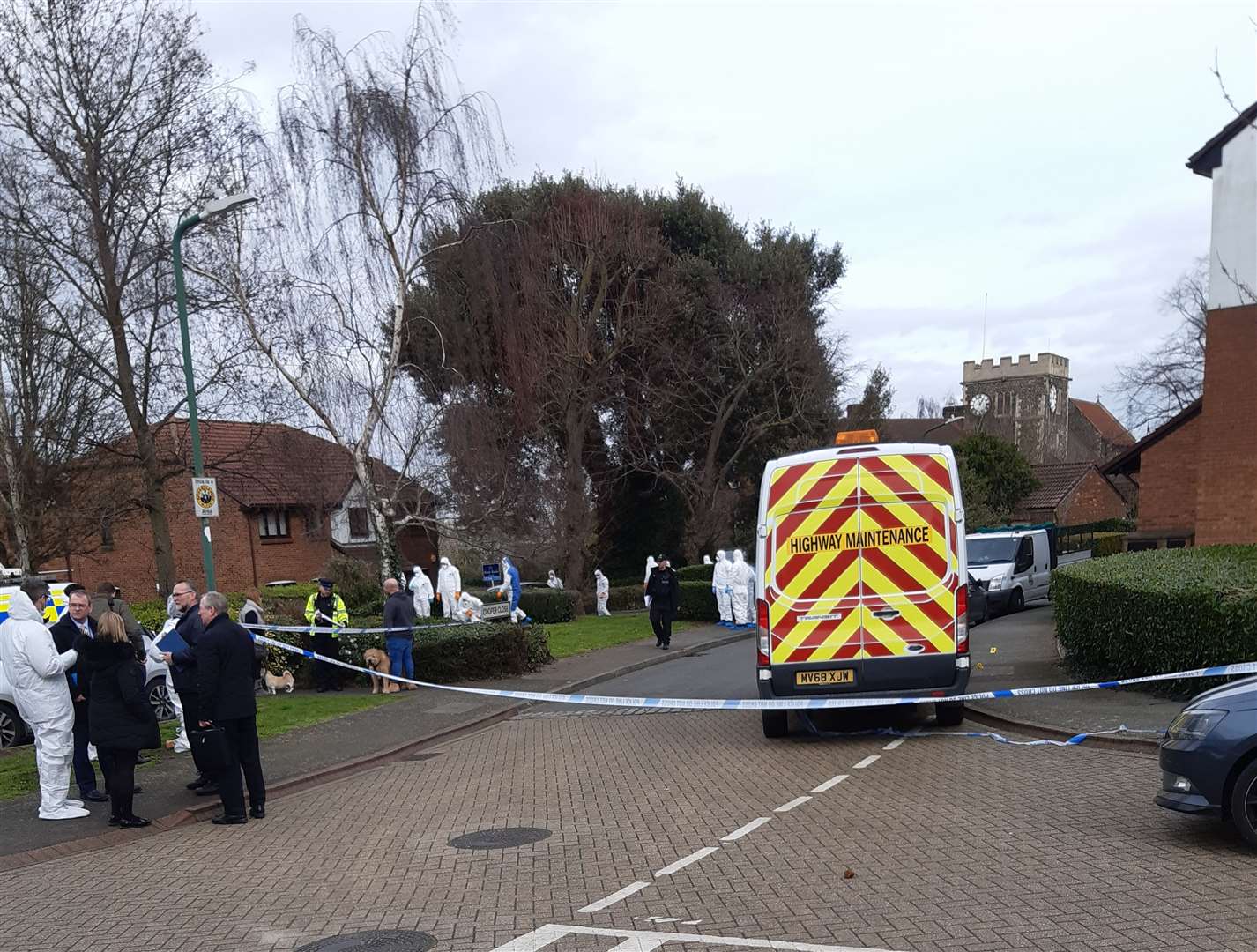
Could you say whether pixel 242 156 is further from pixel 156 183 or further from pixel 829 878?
pixel 829 878

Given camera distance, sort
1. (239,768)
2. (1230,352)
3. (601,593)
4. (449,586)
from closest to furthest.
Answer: (239,768) < (1230,352) < (449,586) < (601,593)

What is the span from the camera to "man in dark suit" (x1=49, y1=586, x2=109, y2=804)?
9.27 meters

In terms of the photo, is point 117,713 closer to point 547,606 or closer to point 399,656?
point 399,656

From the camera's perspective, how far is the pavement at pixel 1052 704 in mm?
10555

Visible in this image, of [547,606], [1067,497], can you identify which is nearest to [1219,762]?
[547,606]

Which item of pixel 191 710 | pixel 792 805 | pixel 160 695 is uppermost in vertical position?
pixel 191 710

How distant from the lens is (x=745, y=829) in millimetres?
7559

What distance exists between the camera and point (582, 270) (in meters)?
32.2

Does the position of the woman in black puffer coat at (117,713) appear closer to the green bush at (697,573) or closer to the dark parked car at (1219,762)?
the dark parked car at (1219,762)

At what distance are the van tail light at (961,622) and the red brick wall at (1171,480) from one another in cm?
1938

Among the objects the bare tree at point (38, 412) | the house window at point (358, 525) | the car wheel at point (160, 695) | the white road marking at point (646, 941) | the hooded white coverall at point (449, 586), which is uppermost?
the bare tree at point (38, 412)

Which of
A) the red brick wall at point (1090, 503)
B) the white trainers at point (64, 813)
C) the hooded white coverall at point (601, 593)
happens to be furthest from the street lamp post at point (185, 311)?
the red brick wall at point (1090, 503)

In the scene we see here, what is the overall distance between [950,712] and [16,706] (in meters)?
9.92

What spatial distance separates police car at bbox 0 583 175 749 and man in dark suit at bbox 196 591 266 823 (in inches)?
138
